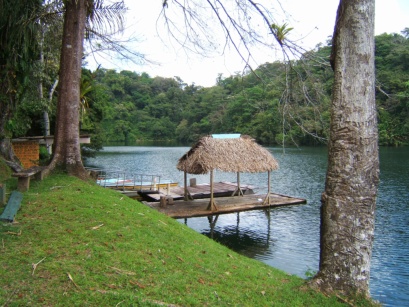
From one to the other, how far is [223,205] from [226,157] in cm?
176

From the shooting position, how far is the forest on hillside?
4465 millimetres

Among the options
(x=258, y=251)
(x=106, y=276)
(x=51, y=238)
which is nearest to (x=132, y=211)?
(x=51, y=238)

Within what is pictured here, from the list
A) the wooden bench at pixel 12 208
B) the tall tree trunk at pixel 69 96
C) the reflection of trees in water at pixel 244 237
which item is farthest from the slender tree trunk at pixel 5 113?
the reflection of trees in water at pixel 244 237

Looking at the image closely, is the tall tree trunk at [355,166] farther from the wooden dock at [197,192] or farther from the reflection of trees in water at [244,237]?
the wooden dock at [197,192]

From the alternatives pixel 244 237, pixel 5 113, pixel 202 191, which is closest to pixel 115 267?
pixel 5 113

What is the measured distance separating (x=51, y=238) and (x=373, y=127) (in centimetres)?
404

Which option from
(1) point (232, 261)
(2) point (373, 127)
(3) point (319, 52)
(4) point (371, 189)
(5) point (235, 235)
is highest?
(3) point (319, 52)

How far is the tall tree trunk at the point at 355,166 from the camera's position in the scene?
4.00 meters

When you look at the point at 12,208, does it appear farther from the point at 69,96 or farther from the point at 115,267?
the point at 69,96

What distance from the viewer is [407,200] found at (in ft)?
56.2

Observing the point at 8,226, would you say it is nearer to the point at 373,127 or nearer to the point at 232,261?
the point at 232,261

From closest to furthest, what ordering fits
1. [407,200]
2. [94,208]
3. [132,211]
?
[94,208]
[132,211]
[407,200]

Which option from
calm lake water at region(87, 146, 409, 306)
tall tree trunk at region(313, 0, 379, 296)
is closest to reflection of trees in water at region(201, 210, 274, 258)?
calm lake water at region(87, 146, 409, 306)

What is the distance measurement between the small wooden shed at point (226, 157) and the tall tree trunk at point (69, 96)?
537cm
